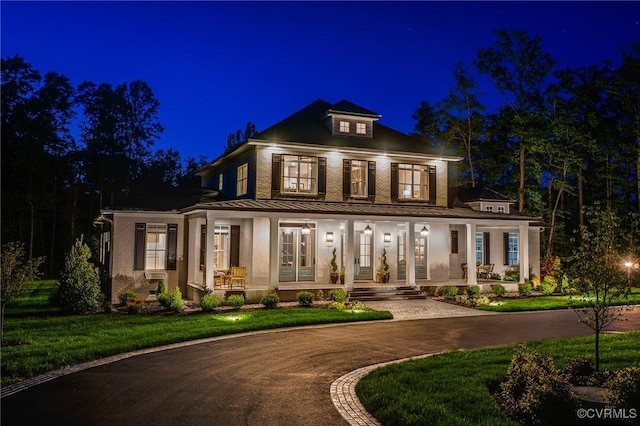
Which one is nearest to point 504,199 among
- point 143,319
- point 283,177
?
point 283,177

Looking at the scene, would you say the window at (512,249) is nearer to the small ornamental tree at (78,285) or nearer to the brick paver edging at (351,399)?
the brick paver edging at (351,399)

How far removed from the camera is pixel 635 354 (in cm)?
1078

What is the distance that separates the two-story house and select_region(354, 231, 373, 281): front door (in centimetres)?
4

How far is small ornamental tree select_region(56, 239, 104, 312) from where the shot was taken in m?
16.6

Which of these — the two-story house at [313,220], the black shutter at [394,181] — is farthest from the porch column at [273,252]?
the black shutter at [394,181]

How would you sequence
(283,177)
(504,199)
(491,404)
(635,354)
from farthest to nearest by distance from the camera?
→ (504,199) < (283,177) < (635,354) < (491,404)

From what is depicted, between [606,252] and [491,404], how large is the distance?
374cm

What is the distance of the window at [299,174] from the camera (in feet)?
71.6

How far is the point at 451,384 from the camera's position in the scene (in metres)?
8.38

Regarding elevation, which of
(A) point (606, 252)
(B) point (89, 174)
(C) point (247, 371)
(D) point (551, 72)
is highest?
(D) point (551, 72)

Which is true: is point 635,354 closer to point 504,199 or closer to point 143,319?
point 143,319

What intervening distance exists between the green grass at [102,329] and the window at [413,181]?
8.64m

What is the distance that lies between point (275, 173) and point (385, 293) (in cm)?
669

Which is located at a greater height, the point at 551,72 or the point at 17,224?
the point at 551,72
